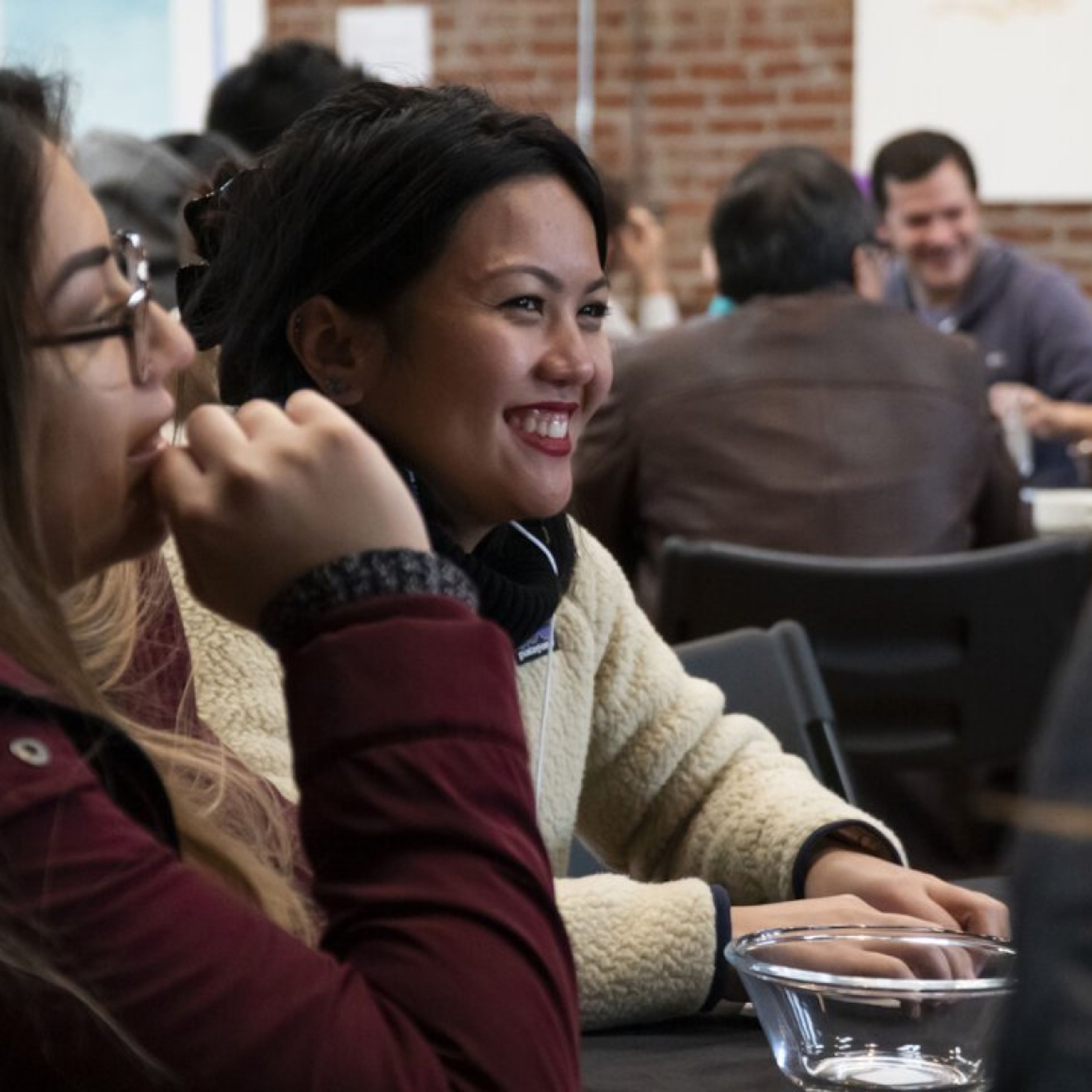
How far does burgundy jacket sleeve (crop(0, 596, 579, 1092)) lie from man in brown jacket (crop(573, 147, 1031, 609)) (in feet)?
7.60

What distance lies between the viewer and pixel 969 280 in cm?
521

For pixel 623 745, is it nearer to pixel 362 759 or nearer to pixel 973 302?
pixel 362 759

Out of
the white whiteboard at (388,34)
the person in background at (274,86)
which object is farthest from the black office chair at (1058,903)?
the white whiteboard at (388,34)

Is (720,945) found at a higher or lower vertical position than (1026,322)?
higher

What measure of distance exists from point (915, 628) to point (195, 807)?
185 cm

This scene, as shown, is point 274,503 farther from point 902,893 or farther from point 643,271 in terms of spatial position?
point 643,271

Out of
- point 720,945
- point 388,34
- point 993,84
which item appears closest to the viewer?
point 720,945

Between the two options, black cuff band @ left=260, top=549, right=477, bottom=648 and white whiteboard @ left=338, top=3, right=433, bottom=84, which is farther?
white whiteboard @ left=338, top=3, right=433, bottom=84

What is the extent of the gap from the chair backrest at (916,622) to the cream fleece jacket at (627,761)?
90 cm

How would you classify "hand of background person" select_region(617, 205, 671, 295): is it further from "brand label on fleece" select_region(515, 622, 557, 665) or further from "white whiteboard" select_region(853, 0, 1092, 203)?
"brand label on fleece" select_region(515, 622, 557, 665)

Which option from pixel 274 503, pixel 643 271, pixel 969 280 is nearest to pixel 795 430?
pixel 969 280

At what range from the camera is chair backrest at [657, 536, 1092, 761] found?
9.07 ft

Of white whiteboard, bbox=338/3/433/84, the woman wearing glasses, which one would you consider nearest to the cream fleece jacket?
the woman wearing glasses

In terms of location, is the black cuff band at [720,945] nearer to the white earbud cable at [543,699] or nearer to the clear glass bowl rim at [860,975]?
the clear glass bowl rim at [860,975]
